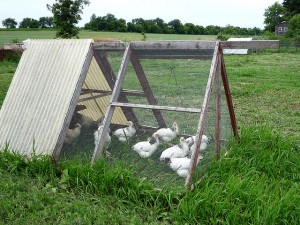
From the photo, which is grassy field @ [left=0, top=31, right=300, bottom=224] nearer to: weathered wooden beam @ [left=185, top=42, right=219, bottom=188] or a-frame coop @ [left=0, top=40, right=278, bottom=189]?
weathered wooden beam @ [left=185, top=42, right=219, bottom=188]

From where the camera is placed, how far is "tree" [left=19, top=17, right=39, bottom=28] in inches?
2216

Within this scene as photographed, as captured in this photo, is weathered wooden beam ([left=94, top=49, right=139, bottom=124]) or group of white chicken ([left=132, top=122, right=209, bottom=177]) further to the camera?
weathered wooden beam ([left=94, top=49, right=139, bottom=124])

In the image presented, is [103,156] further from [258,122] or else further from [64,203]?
[258,122]

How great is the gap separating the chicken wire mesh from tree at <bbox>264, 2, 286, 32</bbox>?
193 feet

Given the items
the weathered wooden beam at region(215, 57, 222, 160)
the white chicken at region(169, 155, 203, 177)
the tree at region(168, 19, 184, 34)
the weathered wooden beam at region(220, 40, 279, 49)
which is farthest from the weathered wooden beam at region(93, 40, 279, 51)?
the tree at region(168, 19, 184, 34)

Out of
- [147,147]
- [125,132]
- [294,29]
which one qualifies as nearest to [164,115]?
[125,132]

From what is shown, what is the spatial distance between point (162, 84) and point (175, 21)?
5928 centimetres

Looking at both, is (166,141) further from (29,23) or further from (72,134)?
(29,23)

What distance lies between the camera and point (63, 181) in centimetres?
409

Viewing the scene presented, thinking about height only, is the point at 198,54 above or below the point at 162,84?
above

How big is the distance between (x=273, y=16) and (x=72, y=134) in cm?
6171

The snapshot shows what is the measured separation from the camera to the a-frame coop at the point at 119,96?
14.5ft

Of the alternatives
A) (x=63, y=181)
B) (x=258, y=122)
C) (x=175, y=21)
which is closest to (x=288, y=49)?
(x=258, y=122)

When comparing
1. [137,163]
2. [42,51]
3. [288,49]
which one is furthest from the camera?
[288,49]
